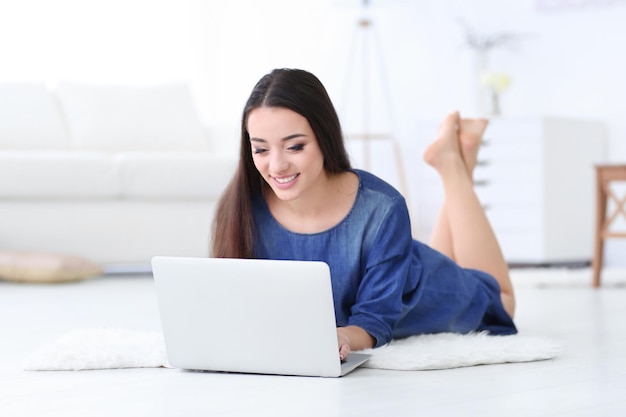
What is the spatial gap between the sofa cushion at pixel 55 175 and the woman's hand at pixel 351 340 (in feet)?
8.30

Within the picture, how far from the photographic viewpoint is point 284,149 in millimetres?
1840

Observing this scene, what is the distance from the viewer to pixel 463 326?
7.40 ft

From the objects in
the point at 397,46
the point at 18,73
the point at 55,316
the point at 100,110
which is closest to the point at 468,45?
the point at 397,46

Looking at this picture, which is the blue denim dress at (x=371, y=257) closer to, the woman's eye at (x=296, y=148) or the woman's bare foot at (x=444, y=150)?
the woman's eye at (x=296, y=148)

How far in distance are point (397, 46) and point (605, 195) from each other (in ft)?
7.46

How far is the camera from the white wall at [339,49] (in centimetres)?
514

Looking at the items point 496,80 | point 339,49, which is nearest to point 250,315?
point 496,80

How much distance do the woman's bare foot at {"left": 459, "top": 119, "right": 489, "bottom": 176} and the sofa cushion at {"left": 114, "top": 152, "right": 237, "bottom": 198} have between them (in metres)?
1.83

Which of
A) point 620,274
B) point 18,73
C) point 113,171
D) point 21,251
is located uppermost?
point 18,73

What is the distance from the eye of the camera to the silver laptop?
165cm

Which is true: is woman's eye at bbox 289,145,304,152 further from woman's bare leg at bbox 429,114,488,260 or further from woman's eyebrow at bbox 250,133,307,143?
woman's bare leg at bbox 429,114,488,260

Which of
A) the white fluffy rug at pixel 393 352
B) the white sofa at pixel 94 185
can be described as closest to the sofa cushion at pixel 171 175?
the white sofa at pixel 94 185

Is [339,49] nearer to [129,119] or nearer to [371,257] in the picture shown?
[129,119]

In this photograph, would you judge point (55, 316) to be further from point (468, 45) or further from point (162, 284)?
point (468, 45)
